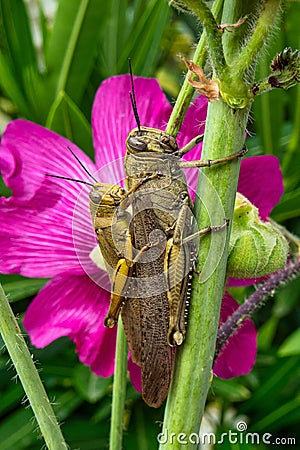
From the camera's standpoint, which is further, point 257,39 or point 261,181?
point 261,181

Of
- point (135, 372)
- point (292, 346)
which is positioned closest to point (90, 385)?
point (292, 346)

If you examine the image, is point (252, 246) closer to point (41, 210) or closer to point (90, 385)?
point (41, 210)

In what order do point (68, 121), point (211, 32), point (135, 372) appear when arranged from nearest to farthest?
1. point (211, 32)
2. point (135, 372)
3. point (68, 121)

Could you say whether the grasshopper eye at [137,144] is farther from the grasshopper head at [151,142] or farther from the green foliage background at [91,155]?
the green foliage background at [91,155]

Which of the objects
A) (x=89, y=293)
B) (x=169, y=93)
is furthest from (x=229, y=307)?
(x=169, y=93)

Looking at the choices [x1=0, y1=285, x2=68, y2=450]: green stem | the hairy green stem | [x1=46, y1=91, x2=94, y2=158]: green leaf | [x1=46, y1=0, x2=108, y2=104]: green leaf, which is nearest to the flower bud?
the hairy green stem

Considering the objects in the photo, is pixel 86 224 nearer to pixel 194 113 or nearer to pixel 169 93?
pixel 194 113
